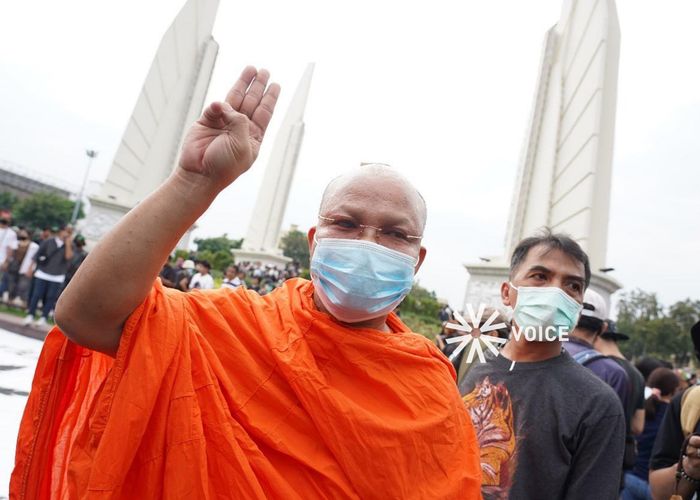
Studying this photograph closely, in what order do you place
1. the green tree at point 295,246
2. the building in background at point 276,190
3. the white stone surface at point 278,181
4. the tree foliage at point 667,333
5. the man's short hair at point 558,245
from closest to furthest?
1. the man's short hair at point 558,245
2. the building in background at point 276,190
3. the white stone surface at point 278,181
4. the tree foliage at point 667,333
5. the green tree at point 295,246

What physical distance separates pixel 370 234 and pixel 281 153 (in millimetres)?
24363

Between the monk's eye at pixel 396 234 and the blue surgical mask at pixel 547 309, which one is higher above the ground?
the monk's eye at pixel 396 234

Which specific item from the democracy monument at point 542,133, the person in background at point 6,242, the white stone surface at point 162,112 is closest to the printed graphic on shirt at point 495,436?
the democracy monument at point 542,133

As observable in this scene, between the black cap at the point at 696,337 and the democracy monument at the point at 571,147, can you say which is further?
the democracy monument at the point at 571,147

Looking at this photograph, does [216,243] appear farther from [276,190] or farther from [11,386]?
[11,386]

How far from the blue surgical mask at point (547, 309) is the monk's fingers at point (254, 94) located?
1.42 m

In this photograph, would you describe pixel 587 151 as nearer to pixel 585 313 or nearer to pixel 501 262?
pixel 501 262

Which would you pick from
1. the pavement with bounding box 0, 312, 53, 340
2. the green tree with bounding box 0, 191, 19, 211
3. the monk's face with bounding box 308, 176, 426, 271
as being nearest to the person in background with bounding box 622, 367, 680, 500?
the monk's face with bounding box 308, 176, 426, 271

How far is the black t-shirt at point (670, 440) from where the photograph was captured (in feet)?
7.25

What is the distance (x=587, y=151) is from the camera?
30.7 ft

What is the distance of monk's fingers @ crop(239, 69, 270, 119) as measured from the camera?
4.00 feet

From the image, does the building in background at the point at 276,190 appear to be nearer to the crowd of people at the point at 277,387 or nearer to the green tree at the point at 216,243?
the crowd of people at the point at 277,387

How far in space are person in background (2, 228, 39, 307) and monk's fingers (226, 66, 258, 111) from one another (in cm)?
959

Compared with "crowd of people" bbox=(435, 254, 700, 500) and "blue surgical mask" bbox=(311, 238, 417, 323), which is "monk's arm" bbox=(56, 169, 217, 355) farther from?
"crowd of people" bbox=(435, 254, 700, 500)
